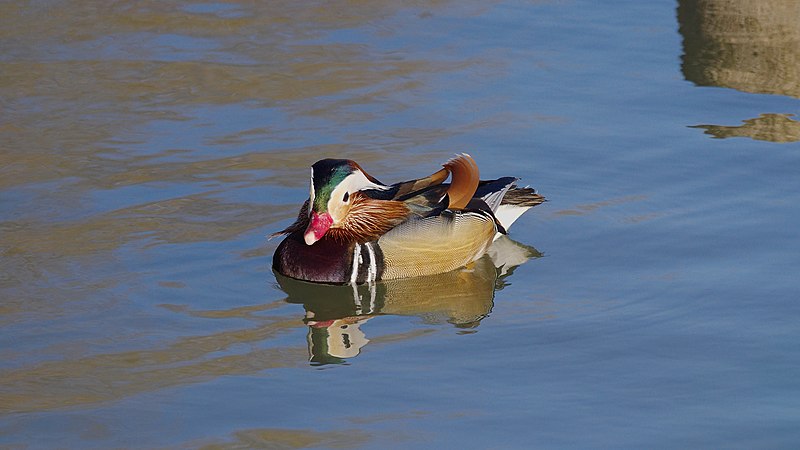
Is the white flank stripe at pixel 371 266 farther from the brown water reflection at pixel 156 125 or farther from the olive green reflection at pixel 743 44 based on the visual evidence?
the olive green reflection at pixel 743 44

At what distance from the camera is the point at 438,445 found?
22.6ft

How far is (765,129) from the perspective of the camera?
11.6 meters

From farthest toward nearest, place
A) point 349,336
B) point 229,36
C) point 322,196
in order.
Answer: point 229,36 → point 322,196 → point 349,336

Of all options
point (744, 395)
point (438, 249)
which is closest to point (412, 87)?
point (438, 249)

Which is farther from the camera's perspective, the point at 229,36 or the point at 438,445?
the point at 229,36

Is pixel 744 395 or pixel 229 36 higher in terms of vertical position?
pixel 229 36

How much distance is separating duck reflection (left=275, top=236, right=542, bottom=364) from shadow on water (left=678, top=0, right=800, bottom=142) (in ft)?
9.80

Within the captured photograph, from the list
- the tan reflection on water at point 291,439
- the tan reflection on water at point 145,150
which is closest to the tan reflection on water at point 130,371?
the tan reflection on water at point 145,150

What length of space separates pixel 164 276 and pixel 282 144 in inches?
107

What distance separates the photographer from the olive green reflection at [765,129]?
1141 centimetres

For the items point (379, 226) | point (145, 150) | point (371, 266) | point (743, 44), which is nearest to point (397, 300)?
point (371, 266)

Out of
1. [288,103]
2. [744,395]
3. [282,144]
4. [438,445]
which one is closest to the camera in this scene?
[438,445]

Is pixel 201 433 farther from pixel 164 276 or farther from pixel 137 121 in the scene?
pixel 137 121

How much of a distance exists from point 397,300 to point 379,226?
0.59 meters
